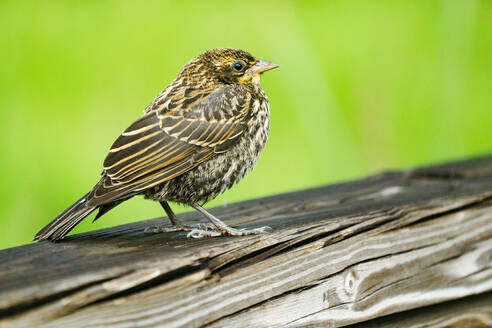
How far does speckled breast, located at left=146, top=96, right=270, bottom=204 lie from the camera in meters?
3.27

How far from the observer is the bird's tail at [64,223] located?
2815mm

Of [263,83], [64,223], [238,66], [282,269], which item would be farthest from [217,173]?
[263,83]

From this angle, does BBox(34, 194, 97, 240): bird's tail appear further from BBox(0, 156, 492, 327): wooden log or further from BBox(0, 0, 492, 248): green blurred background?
BBox(0, 0, 492, 248): green blurred background

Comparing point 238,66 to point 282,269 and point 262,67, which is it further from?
point 282,269

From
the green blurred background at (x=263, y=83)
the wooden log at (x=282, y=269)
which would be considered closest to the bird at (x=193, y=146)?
the wooden log at (x=282, y=269)

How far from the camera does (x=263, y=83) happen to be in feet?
20.2

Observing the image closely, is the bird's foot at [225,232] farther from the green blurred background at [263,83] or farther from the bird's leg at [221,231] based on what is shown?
the green blurred background at [263,83]

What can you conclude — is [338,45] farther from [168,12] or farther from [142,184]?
[142,184]

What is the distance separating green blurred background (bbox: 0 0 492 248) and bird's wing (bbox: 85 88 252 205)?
1535 mm

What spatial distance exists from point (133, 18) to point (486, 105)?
11.4ft

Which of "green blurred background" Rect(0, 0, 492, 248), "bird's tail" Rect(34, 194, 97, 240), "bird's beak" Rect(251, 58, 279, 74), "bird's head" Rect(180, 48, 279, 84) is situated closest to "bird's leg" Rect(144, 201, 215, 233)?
"bird's tail" Rect(34, 194, 97, 240)

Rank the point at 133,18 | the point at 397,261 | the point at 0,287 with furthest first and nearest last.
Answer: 1. the point at 133,18
2. the point at 397,261
3. the point at 0,287

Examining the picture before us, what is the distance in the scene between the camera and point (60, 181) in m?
4.83

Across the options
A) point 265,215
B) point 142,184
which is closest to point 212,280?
point 142,184
